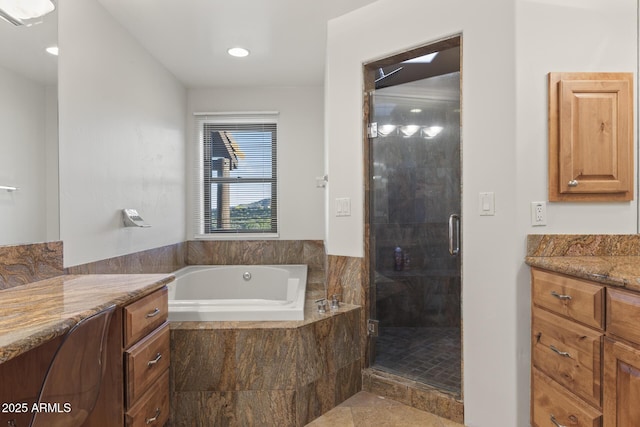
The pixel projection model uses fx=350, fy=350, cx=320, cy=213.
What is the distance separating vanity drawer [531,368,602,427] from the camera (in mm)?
1291

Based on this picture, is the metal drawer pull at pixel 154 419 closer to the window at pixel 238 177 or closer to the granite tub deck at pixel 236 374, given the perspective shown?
the granite tub deck at pixel 236 374

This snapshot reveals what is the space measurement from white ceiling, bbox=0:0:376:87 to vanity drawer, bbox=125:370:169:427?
1.47m

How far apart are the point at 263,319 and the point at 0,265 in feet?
3.72

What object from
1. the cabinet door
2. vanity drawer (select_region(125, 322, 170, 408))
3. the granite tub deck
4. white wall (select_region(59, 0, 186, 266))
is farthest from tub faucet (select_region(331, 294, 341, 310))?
white wall (select_region(59, 0, 186, 266))

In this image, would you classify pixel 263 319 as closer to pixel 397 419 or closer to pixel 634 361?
pixel 397 419

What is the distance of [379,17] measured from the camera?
2.12 metres

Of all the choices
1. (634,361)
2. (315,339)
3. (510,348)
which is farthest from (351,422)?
(634,361)

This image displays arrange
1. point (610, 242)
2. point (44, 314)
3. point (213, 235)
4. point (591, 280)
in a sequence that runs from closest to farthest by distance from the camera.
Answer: point (44, 314) → point (591, 280) → point (610, 242) → point (213, 235)

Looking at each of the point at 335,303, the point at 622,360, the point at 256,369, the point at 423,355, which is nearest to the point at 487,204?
the point at 622,360

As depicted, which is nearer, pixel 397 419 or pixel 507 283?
pixel 507 283

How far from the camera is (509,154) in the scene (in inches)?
66.2

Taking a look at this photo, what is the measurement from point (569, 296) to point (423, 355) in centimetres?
119

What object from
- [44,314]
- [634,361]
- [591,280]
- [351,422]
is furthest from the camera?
[351,422]

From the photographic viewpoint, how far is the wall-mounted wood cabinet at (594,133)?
160 centimetres
